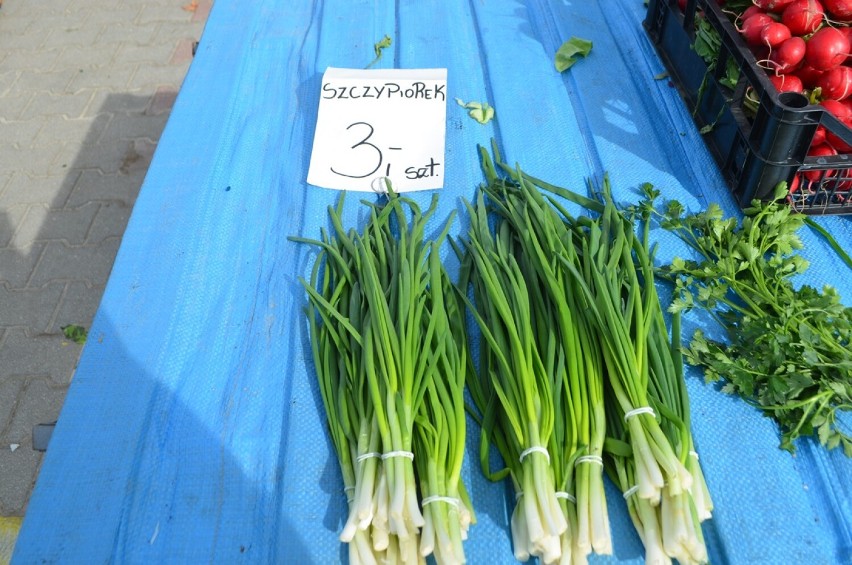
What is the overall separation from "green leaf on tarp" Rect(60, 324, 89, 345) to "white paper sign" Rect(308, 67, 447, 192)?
1.24m

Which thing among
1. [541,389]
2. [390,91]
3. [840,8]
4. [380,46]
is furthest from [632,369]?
[380,46]

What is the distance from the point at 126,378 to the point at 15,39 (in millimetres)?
3420

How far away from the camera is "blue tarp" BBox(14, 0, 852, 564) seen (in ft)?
3.72

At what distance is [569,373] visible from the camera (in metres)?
1.17

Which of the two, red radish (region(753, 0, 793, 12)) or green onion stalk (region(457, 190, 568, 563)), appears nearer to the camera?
green onion stalk (region(457, 190, 568, 563))

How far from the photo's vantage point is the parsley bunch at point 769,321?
1143 millimetres

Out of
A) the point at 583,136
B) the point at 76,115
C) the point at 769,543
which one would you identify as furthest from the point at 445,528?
the point at 76,115

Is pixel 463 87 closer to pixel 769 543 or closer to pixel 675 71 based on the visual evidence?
pixel 675 71

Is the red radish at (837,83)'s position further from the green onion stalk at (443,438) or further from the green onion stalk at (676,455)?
the green onion stalk at (443,438)

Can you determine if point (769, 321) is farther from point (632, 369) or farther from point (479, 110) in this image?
point (479, 110)

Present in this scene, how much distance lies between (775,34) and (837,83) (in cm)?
17

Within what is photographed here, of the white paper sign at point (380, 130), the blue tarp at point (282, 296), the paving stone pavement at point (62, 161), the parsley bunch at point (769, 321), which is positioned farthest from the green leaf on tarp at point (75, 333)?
the parsley bunch at point (769, 321)

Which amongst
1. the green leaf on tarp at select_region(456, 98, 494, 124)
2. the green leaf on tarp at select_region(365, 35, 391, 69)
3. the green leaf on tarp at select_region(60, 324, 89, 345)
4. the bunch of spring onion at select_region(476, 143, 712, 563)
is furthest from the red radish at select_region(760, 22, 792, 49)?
the green leaf on tarp at select_region(60, 324, 89, 345)

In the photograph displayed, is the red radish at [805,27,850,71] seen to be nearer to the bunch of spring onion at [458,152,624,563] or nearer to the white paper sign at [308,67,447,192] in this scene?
the bunch of spring onion at [458,152,624,563]
